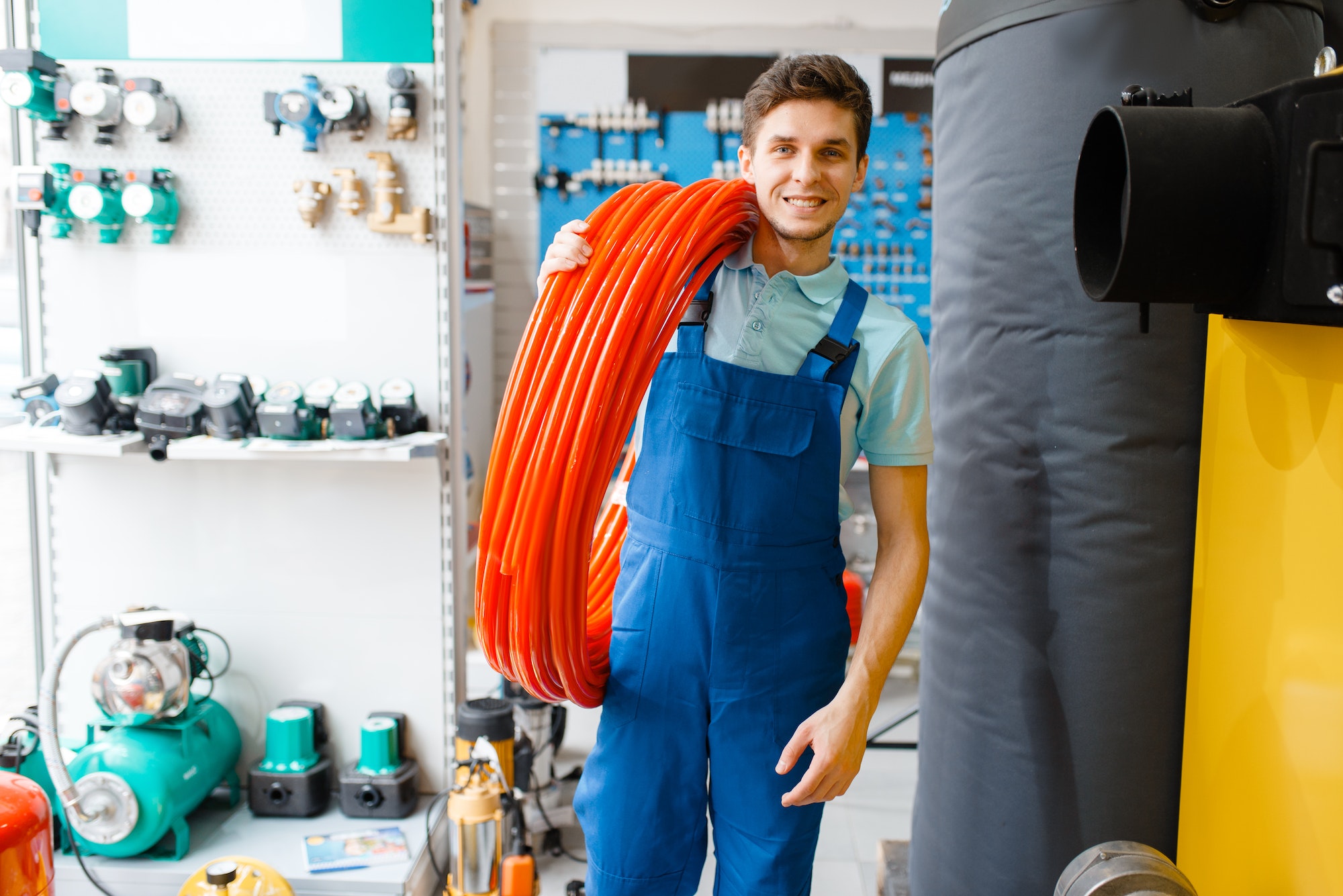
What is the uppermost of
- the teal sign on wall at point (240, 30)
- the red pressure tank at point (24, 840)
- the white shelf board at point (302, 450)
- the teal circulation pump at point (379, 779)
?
the teal sign on wall at point (240, 30)

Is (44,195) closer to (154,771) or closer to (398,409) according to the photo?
(398,409)

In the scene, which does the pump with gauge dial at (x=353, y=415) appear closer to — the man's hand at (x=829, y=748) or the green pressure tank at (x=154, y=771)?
the green pressure tank at (x=154, y=771)

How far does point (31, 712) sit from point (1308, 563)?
321 centimetres

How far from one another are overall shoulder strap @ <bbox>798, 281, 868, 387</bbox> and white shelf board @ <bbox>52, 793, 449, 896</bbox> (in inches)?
73.7

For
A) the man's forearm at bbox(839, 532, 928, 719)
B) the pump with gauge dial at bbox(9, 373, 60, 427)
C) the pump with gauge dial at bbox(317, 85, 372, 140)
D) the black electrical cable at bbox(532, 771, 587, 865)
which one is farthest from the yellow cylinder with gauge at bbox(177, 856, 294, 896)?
the pump with gauge dial at bbox(317, 85, 372, 140)

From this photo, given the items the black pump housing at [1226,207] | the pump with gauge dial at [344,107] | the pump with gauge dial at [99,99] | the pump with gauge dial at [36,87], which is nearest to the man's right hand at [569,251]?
the black pump housing at [1226,207]

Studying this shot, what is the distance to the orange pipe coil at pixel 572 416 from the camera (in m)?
1.55

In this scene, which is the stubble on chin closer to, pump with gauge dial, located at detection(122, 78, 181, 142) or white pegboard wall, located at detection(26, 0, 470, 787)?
white pegboard wall, located at detection(26, 0, 470, 787)

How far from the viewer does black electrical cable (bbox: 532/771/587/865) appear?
308 cm

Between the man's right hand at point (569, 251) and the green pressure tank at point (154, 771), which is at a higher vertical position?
the man's right hand at point (569, 251)

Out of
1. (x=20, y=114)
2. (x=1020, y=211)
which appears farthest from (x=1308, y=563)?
(x=20, y=114)

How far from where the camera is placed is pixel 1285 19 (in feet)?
4.91

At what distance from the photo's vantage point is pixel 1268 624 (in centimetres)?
124

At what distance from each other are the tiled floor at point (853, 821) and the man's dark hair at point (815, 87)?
6.89 ft
